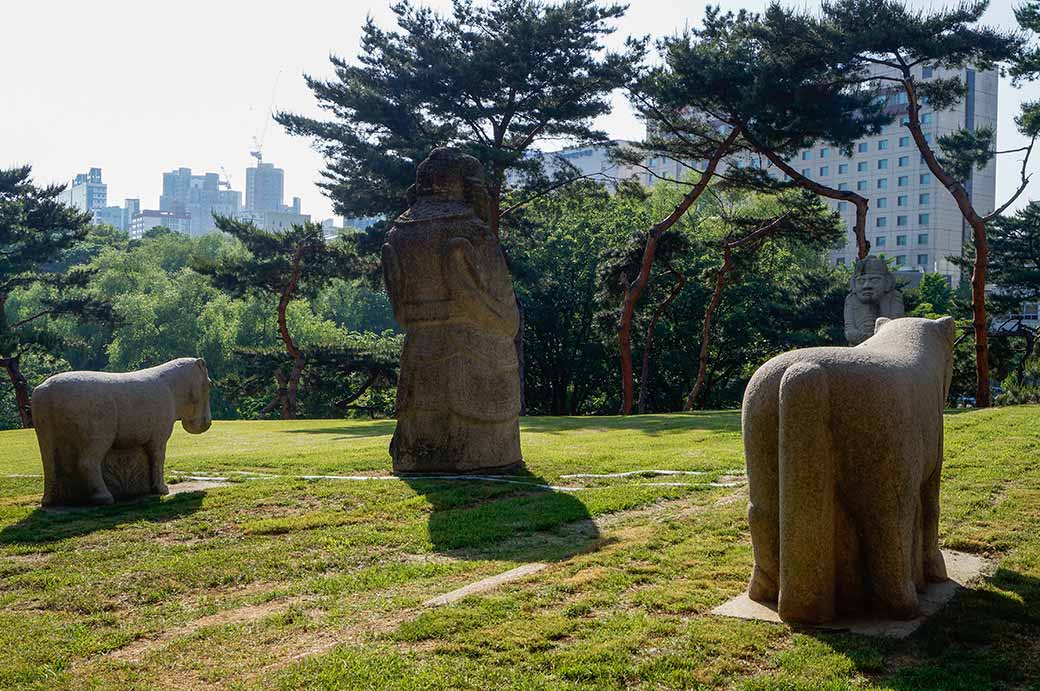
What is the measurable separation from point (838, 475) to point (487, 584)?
2.52 meters

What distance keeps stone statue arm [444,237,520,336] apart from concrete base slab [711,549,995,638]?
19.7 ft

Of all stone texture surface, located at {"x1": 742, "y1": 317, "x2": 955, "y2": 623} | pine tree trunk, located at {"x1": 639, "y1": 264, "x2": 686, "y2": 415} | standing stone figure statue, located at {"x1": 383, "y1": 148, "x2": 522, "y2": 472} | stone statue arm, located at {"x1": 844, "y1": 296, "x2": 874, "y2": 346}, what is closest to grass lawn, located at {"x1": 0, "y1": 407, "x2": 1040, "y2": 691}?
stone texture surface, located at {"x1": 742, "y1": 317, "x2": 955, "y2": 623}

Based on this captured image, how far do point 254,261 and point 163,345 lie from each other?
803 inches

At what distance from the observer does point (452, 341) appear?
462 inches

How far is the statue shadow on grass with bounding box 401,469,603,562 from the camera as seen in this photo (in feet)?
26.6

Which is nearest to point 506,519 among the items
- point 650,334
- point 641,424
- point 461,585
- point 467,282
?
point 461,585

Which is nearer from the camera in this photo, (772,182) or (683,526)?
(683,526)

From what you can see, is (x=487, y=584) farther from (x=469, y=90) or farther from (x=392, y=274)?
(x=469, y=90)

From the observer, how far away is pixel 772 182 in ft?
90.2

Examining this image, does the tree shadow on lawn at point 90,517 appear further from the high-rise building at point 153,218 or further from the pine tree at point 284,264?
the high-rise building at point 153,218

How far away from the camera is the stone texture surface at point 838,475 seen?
17.8ft

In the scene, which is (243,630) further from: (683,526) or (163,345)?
(163,345)

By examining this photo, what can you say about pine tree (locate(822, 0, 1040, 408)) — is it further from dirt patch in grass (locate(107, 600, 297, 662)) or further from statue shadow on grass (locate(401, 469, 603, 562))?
dirt patch in grass (locate(107, 600, 297, 662))

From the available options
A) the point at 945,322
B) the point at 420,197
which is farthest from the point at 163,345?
the point at 945,322
